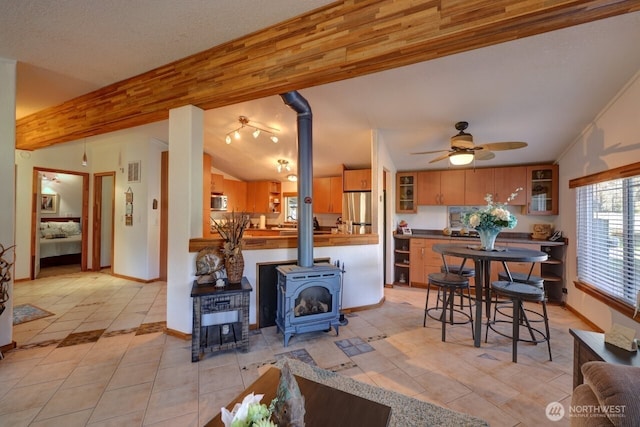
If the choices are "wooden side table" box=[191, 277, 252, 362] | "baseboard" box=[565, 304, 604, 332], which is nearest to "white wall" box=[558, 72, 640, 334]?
"baseboard" box=[565, 304, 604, 332]

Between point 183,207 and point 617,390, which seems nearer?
point 617,390

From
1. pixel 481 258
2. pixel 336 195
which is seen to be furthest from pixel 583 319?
pixel 336 195

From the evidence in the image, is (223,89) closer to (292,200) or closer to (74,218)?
(292,200)

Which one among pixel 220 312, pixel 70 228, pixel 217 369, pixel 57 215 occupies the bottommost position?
pixel 217 369

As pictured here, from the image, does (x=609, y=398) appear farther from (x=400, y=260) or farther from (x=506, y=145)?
(x=400, y=260)

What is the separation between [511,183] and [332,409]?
189 inches

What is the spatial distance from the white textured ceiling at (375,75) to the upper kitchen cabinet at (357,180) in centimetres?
103

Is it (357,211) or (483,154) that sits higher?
Result: (483,154)

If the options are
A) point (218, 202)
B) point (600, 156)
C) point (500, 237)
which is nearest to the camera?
point (600, 156)

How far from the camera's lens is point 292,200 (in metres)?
7.02

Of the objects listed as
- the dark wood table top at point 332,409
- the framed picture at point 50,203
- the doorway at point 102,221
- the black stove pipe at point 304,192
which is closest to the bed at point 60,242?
the framed picture at point 50,203

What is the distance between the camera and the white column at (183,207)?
2736 millimetres

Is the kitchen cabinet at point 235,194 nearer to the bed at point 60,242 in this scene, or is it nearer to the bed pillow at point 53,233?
the bed at point 60,242

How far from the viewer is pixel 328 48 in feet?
6.51
